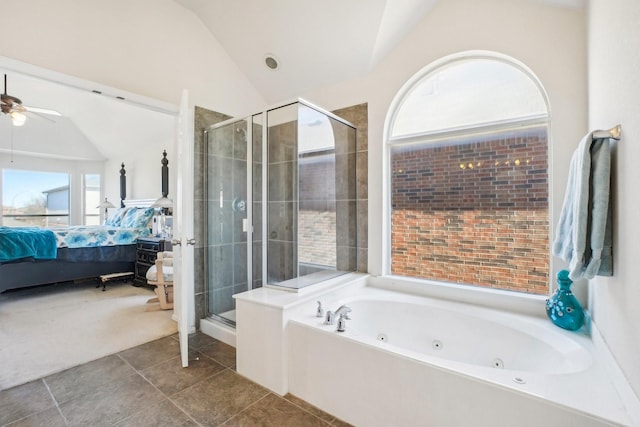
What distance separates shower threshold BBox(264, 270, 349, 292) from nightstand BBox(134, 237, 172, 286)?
2686mm

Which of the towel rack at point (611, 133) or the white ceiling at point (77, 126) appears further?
the white ceiling at point (77, 126)

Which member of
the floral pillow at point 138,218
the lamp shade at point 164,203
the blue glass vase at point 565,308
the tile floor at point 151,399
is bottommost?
the tile floor at point 151,399

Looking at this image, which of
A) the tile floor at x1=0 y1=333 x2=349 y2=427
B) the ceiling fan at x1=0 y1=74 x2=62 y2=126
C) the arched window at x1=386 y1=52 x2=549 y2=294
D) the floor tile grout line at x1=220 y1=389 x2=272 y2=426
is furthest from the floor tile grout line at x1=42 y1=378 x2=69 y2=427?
the ceiling fan at x1=0 y1=74 x2=62 y2=126

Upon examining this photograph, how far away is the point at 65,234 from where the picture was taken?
4262 mm

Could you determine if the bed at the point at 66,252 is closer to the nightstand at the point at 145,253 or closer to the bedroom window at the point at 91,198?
the nightstand at the point at 145,253

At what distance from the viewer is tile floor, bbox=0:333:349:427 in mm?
1660

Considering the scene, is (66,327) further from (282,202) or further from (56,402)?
(282,202)

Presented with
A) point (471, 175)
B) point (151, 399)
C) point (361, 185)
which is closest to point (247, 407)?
point (151, 399)

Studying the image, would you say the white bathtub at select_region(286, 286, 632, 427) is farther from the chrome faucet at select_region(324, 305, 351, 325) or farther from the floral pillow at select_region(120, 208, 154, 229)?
the floral pillow at select_region(120, 208, 154, 229)

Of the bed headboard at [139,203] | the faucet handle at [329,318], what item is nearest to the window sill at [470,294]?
the faucet handle at [329,318]

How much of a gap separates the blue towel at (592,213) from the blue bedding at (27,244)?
5.44 metres

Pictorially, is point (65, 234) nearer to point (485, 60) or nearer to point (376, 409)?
point (376, 409)

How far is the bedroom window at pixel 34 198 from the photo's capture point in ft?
20.4

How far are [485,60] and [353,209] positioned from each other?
61.9 inches
